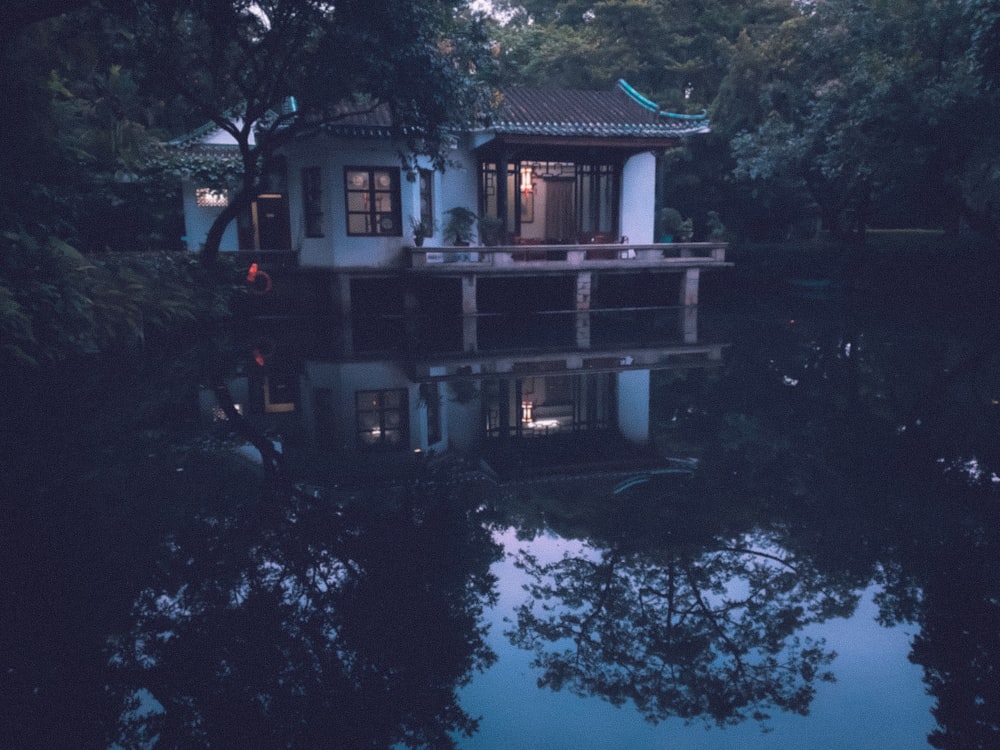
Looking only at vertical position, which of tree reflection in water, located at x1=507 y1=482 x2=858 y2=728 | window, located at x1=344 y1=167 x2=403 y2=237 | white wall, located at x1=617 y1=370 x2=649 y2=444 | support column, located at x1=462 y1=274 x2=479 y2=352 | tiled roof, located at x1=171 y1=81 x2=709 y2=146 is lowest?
tree reflection in water, located at x1=507 y1=482 x2=858 y2=728

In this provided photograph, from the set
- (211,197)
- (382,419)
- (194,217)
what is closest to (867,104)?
(382,419)

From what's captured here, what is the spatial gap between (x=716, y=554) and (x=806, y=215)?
2478cm

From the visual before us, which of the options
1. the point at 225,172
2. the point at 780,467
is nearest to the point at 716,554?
the point at 780,467

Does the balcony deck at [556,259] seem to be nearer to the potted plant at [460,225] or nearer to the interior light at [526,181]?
the potted plant at [460,225]

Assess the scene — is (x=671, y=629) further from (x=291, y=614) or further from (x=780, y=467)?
(x=780, y=467)

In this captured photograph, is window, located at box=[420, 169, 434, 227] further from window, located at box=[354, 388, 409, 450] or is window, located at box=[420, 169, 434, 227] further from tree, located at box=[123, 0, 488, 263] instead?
window, located at box=[354, 388, 409, 450]

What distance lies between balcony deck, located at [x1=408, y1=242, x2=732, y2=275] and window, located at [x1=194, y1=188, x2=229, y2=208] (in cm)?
624

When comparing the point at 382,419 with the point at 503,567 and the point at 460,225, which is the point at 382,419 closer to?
the point at 503,567

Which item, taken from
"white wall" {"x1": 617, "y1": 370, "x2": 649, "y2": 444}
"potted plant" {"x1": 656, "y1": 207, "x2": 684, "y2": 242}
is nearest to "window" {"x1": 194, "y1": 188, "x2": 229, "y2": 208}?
"potted plant" {"x1": 656, "y1": 207, "x2": 684, "y2": 242}

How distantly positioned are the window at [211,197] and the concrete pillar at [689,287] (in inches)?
461

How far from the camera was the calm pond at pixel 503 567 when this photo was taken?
3.05m

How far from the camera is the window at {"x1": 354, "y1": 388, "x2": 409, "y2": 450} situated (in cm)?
720

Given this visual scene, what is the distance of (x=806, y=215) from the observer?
26391 mm

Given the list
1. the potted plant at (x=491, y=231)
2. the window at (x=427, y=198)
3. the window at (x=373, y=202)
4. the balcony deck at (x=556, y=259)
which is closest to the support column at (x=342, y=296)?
the window at (x=373, y=202)
